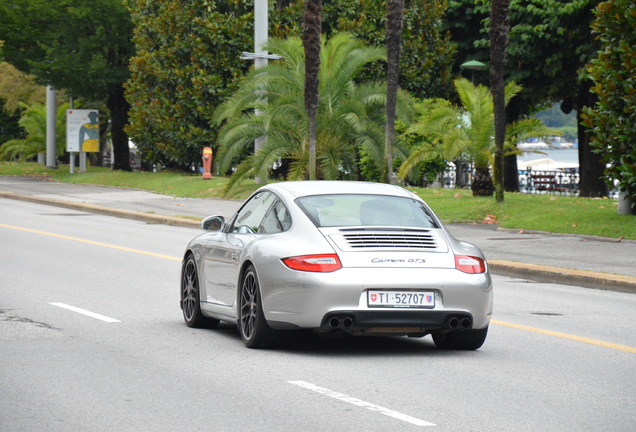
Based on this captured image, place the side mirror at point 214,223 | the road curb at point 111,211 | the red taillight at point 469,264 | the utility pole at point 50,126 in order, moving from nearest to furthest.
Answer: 1. the red taillight at point 469,264
2. the side mirror at point 214,223
3. the road curb at point 111,211
4. the utility pole at point 50,126

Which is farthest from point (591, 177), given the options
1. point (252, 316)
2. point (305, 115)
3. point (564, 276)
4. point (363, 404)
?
point (363, 404)

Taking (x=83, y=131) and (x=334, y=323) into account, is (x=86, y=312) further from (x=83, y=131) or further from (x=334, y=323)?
(x=83, y=131)

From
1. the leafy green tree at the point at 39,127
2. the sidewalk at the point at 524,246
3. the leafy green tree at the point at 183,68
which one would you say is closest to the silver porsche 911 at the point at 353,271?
the sidewalk at the point at 524,246

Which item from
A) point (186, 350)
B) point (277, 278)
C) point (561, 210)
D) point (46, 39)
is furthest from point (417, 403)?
point (46, 39)

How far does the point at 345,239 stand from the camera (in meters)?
9.83

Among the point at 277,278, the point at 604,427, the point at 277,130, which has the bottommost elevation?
the point at 604,427

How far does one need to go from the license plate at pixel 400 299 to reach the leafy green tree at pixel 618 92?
13.9 meters

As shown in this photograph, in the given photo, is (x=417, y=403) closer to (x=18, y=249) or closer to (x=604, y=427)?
(x=604, y=427)

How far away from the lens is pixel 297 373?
29.8 feet

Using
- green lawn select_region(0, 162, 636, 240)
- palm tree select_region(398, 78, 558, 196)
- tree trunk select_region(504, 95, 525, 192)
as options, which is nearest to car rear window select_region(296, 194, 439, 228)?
green lawn select_region(0, 162, 636, 240)

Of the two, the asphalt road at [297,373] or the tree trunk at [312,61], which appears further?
the tree trunk at [312,61]

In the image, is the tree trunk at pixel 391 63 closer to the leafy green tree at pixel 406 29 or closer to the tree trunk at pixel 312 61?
the tree trunk at pixel 312 61

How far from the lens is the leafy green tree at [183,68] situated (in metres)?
42.4

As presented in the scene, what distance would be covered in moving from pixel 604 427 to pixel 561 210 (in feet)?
60.4
